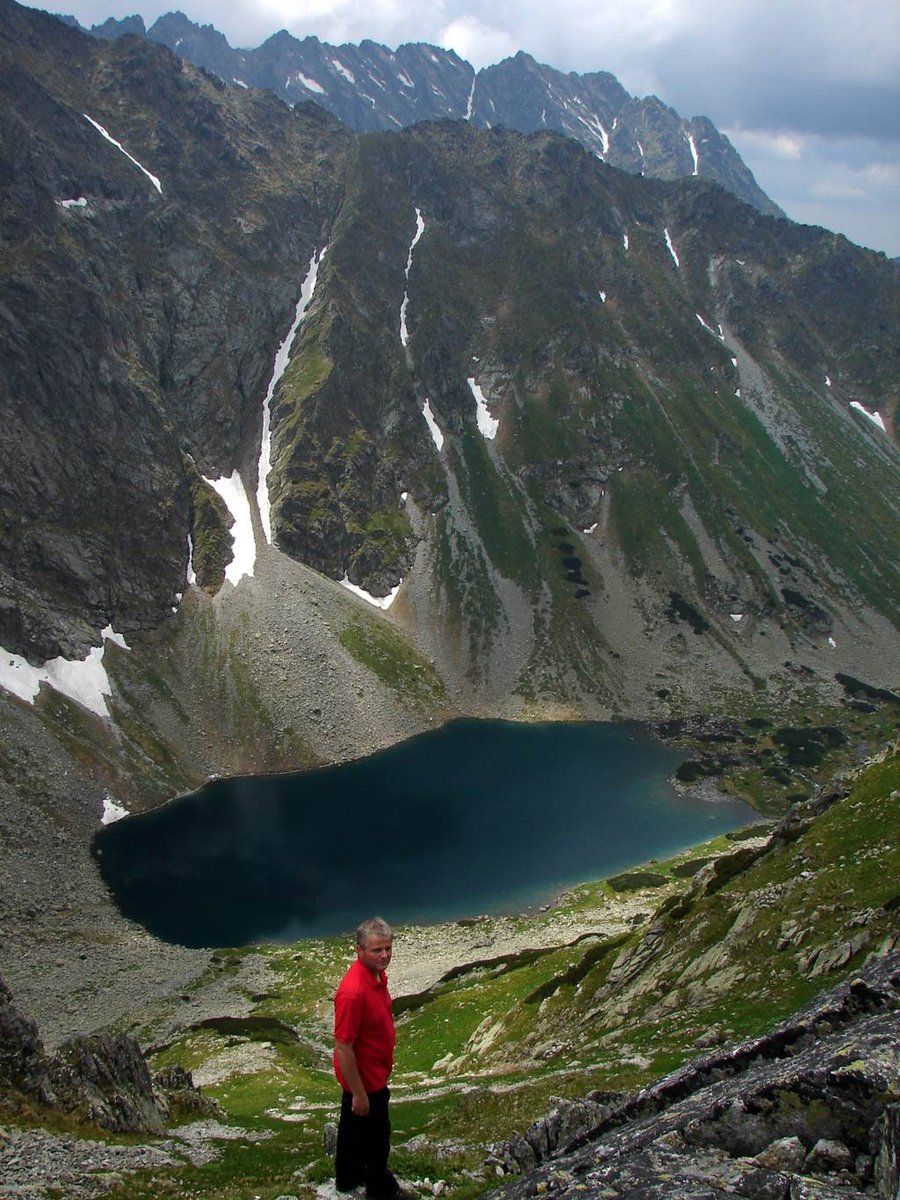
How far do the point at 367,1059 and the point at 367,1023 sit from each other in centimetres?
57

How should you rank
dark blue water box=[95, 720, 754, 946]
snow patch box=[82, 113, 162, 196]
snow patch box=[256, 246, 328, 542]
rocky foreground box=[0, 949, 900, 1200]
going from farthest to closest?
snow patch box=[82, 113, 162, 196]
snow patch box=[256, 246, 328, 542]
dark blue water box=[95, 720, 754, 946]
rocky foreground box=[0, 949, 900, 1200]

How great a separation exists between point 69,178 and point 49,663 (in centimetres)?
10899

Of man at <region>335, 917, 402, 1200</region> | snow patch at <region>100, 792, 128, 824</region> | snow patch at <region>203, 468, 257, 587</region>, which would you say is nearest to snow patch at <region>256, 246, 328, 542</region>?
snow patch at <region>203, 468, 257, 587</region>

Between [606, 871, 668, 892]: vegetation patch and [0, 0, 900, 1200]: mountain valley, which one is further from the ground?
[0, 0, 900, 1200]: mountain valley

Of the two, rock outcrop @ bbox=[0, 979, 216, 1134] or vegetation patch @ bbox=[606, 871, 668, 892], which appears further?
vegetation patch @ bbox=[606, 871, 668, 892]

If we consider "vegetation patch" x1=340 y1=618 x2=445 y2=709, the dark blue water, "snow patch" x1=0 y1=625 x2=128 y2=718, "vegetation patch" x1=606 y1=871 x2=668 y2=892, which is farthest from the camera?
"vegetation patch" x1=340 y1=618 x2=445 y2=709

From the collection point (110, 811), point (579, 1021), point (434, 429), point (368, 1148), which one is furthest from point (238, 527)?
point (368, 1148)

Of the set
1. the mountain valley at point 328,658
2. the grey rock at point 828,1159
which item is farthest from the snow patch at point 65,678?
the grey rock at point 828,1159

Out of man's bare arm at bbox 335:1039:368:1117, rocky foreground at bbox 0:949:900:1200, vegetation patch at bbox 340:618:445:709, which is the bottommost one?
rocky foreground at bbox 0:949:900:1200

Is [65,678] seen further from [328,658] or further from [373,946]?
[373,946]

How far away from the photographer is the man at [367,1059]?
30.9ft

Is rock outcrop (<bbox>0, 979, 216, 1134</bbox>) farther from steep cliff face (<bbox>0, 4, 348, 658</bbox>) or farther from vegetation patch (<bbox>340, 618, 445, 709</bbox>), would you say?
vegetation patch (<bbox>340, 618, 445, 709</bbox>)

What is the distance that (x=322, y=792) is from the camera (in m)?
108

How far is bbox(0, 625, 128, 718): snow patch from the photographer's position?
106 meters
